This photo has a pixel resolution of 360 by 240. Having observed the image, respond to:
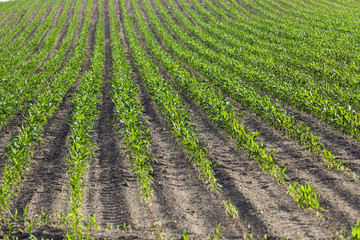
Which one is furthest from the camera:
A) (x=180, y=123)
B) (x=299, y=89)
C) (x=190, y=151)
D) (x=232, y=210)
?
(x=299, y=89)

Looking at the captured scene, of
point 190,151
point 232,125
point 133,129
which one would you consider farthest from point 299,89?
point 133,129

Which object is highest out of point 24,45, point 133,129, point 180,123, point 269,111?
point 24,45

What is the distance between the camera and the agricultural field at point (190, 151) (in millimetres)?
5969

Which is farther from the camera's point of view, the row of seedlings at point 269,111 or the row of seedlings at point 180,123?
the row of seedlings at point 269,111

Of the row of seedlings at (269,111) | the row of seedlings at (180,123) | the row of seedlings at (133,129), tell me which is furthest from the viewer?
the row of seedlings at (269,111)

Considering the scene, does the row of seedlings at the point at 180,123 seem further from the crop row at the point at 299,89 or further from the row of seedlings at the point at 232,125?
the crop row at the point at 299,89

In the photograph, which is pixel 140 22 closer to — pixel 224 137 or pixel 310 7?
pixel 310 7

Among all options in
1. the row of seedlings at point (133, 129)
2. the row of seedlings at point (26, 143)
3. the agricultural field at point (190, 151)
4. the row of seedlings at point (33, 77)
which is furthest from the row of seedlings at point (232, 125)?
the row of seedlings at point (33, 77)

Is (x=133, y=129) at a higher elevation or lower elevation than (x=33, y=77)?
lower

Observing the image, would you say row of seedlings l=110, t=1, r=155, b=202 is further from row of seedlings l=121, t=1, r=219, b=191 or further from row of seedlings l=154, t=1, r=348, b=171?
row of seedlings l=154, t=1, r=348, b=171

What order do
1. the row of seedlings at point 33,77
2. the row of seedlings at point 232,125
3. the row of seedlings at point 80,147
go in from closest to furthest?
the row of seedlings at point 80,147 < the row of seedlings at point 232,125 < the row of seedlings at point 33,77

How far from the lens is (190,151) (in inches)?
338

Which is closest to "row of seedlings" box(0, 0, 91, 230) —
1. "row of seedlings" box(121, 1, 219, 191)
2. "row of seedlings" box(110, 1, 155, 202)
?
"row of seedlings" box(110, 1, 155, 202)

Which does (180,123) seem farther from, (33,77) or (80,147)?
(33,77)
